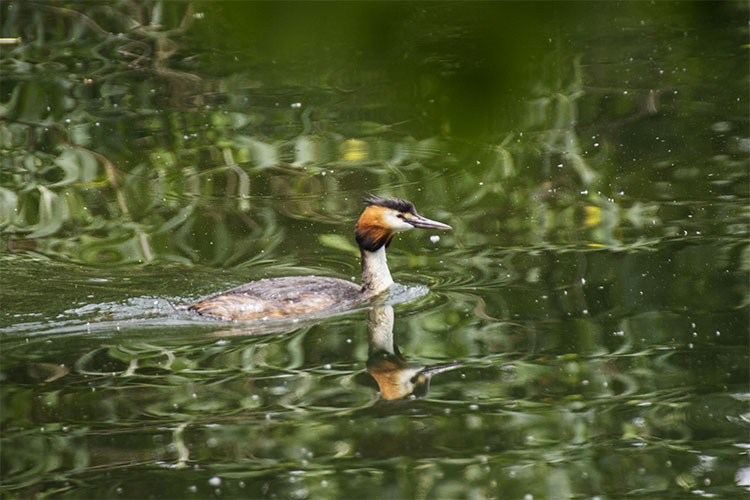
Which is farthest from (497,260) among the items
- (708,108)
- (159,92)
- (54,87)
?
(54,87)

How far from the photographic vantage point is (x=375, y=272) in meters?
8.14

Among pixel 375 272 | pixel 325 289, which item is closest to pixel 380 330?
pixel 325 289

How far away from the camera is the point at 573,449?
5.43 meters

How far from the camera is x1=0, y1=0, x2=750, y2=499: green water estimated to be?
17.3 feet

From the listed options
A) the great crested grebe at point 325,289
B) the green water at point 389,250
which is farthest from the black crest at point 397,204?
the green water at point 389,250

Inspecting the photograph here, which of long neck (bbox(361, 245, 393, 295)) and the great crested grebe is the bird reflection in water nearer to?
the great crested grebe

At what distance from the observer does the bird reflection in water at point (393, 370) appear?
6.30m

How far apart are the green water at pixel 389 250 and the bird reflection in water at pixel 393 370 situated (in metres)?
0.09

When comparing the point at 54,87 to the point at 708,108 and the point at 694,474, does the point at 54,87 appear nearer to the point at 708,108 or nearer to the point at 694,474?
the point at 708,108

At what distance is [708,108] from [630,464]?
6728 mm

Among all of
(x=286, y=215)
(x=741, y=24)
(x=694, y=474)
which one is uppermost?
(x=741, y=24)

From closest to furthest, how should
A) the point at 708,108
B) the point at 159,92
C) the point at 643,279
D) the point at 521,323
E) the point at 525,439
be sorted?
the point at 525,439, the point at 521,323, the point at 643,279, the point at 708,108, the point at 159,92

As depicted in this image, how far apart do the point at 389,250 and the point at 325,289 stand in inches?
58.3

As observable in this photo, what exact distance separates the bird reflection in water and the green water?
87 millimetres
